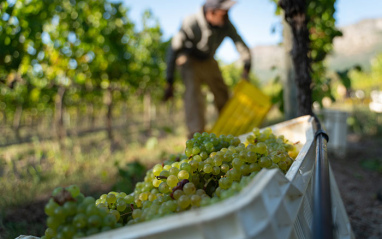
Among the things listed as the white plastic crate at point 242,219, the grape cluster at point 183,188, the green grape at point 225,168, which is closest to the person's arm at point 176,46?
the grape cluster at point 183,188

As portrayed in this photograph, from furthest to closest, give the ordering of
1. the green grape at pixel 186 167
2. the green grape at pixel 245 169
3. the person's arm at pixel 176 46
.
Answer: the person's arm at pixel 176 46
the green grape at pixel 186 167
the green grape at pixel 245 169

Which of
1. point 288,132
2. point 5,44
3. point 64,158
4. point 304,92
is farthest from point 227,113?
point 64,158

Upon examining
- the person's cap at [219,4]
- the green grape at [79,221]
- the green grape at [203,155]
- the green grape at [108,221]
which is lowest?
the green grape at [108,221]

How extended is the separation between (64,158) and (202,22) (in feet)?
11.9

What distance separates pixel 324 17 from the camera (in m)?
4.07

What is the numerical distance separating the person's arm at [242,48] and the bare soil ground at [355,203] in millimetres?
1824

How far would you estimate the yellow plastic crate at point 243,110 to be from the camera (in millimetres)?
3297

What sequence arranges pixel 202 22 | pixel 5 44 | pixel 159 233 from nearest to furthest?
pixel 159 233 < pixel 5 44 < pixel 202 22

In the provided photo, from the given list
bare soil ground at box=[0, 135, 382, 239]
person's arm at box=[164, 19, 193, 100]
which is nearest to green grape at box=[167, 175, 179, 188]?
bare soil ground at box=[0, 135, 382, 239]

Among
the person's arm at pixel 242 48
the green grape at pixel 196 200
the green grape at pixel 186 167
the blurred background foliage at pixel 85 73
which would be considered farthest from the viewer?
the person's arm at pixel 242 48

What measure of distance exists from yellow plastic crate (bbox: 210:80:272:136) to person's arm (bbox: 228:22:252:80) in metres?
0.50

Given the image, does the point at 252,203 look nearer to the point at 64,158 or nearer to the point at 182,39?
the point at 182,39

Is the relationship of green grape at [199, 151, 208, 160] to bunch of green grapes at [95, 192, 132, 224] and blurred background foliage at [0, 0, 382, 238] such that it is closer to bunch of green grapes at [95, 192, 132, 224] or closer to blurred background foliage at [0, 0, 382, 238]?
bunch of green grapes at [95, 192, 132, 224]

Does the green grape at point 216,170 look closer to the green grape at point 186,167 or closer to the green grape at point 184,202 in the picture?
the green grape at point 186,167
